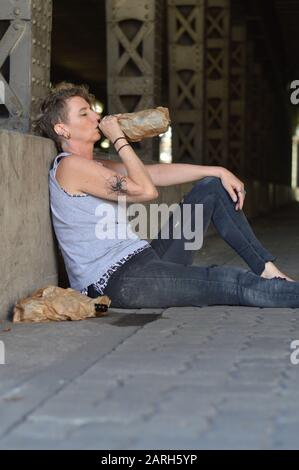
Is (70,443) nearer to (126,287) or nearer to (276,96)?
(126,287)

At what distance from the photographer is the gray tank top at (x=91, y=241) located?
555 centimetres

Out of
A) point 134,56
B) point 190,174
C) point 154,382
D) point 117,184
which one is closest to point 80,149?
point 117,184

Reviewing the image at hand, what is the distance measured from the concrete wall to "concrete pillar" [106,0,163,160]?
4628 mm

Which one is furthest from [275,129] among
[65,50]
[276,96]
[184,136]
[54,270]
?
[54,270]

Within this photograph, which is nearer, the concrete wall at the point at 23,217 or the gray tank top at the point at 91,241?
the concrete wall at the point at 23,217

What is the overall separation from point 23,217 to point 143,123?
3.15 ft

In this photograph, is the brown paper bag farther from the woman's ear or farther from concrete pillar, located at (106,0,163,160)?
concrete pillar, located at (106,0,163,160)

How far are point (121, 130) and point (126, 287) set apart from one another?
0.97m

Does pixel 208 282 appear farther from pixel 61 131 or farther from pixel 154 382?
pixel 154 382

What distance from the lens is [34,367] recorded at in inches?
156

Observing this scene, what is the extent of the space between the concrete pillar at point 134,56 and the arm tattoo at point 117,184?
5.12 meters

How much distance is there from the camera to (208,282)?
5559mm

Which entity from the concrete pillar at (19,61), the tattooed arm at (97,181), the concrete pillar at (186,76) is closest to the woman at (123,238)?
the tattooed arm at (97,181)

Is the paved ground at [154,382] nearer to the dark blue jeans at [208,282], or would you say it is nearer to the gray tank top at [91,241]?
the dark blue jeans at [208,282]
